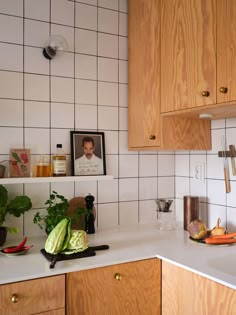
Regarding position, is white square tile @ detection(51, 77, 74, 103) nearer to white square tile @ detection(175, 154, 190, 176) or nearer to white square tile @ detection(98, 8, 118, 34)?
white square tile @ detection(98, 8, 118, 34)

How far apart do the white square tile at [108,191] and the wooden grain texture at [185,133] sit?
452mm

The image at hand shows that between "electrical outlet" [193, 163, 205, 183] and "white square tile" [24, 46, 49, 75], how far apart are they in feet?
→ 3.54

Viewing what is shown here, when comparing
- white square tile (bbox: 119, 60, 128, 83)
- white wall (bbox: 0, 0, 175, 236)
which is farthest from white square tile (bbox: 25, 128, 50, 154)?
white square tile (bbox: 119, 60, 128, 83)

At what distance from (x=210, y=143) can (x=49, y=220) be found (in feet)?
3.39

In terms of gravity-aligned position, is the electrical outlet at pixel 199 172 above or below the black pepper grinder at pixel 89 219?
above

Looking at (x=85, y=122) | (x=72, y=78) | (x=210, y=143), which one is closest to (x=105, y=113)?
(x=85, y=122)

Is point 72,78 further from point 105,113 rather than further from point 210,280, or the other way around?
point 210,280

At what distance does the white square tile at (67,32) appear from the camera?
6.41ft

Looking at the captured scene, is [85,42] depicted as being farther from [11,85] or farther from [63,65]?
[11,85]

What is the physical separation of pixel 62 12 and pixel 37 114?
62cm

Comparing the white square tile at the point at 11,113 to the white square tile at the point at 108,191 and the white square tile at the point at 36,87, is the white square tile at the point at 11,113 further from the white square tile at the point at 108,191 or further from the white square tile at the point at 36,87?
the white square tile at the point at 108,191

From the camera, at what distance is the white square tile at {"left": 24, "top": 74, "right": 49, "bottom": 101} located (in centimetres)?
188

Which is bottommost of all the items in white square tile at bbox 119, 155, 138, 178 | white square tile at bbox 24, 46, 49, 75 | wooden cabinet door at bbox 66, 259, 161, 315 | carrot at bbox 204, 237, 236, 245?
wooden cabinet door at bbox 66, 259, 161, 315

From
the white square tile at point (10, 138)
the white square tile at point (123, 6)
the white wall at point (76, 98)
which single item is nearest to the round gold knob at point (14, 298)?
the white wall at point (76, 98)
